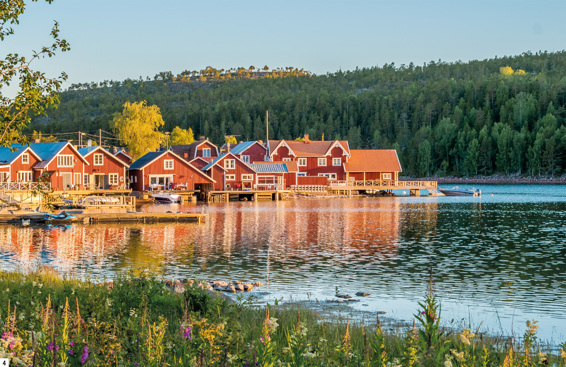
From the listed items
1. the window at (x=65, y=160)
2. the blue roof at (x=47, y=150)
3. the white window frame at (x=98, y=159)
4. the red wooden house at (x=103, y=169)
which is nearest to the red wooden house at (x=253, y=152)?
the red wooden house at (x=103, y=169)

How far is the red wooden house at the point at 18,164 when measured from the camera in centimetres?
7312

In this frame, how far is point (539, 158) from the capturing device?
15188 cm

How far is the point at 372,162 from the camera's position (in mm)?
106875

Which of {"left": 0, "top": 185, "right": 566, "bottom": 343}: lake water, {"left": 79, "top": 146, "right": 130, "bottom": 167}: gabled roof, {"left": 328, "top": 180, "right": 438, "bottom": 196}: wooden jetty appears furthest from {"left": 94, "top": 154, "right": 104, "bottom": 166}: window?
{"left": 328, "top": 180, "right": 438, "bottom": 196}: wooden jetty

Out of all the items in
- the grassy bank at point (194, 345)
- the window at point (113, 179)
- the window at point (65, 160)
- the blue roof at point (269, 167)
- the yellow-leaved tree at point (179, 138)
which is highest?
the yellow-leaved tree at point (179, 138)

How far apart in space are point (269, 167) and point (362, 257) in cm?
6290

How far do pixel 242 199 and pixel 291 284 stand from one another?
66.6 meters

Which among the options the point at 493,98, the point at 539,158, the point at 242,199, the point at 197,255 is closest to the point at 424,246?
the point at 197,255

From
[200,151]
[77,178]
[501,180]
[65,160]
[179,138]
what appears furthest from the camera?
[501,180]

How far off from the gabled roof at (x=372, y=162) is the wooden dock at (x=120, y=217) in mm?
55856

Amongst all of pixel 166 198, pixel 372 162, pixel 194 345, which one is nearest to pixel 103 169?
pixel 166 198

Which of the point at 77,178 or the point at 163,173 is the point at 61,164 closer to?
the point at 77,178

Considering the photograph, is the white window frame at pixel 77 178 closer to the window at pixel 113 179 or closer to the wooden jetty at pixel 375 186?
the window at pixel 113 179

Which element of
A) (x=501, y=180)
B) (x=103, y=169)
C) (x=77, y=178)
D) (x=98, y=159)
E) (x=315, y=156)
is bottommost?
(x=501, y=180)
